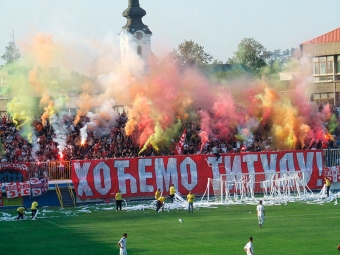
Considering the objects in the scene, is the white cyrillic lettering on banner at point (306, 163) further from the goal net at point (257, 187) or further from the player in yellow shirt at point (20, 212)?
the player in yellow shirt at point (20, 212)

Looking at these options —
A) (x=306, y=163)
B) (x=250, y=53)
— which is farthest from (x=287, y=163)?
(x=250, y=53)

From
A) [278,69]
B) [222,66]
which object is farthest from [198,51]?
[278,69]

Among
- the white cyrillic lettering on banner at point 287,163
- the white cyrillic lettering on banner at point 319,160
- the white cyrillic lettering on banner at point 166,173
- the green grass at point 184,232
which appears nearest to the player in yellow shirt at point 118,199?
the green grass at point 184,232

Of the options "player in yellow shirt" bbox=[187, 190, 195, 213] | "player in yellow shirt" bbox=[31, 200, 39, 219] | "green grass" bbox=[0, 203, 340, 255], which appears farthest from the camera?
"player in yellow shirt" bbox=[187, 190, 195, 213]

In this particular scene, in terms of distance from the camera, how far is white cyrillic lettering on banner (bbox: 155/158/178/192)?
5488 centimetres

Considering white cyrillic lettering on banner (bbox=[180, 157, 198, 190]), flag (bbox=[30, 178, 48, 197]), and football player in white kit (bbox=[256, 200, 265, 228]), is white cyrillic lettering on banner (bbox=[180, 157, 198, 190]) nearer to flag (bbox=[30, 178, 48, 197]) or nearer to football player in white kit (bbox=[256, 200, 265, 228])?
flag (bbox=[30, 178, 48, 197])

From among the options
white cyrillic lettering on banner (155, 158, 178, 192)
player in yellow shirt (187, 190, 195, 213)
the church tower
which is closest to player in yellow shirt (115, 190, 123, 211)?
player in yellow shirt (187, 190, 195, 213)

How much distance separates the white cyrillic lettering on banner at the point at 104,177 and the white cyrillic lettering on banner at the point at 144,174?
80.5 inches

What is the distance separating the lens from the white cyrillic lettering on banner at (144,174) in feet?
179

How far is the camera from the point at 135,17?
10338 centimetres

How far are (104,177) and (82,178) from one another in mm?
1455

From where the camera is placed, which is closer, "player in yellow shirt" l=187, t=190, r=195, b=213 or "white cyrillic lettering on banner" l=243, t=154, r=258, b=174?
"player in yellow shirt" l=187, t=190, r=195, b=213

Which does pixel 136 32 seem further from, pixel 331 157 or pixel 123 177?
pixel 123 177

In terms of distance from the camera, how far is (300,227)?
4016cm
